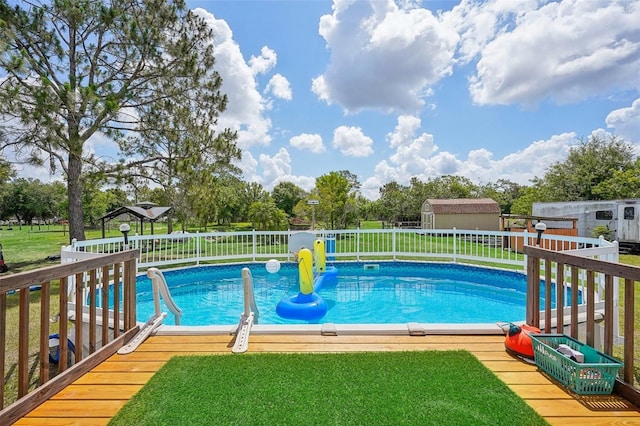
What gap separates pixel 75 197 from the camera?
27.8 feet

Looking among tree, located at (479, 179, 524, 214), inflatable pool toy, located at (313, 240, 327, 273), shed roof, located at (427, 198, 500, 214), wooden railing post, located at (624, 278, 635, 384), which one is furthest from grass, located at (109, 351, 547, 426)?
tree, located at (479, 179, 524, 214)

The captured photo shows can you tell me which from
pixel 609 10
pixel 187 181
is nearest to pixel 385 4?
pixel 609 10

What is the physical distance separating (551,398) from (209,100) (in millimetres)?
10669

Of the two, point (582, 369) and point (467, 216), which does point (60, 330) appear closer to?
point (582, 369)

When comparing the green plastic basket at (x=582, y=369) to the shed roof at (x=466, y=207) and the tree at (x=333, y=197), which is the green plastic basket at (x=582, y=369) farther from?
the shed roof at (x=466, y=207)

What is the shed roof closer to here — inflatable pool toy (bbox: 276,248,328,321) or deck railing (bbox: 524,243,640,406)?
inflatable pool toy (bbox: 276,248,328,321)

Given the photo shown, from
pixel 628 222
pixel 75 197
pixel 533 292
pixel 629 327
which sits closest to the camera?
pixel 629 327

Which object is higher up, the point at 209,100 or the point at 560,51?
the point at 560,51

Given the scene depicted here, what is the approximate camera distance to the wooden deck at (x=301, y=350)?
71.1 inches

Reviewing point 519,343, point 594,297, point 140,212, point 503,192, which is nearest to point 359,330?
point 519,343

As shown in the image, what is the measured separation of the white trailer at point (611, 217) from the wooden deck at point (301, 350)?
13.9 m

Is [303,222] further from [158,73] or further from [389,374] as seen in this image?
[389,374]

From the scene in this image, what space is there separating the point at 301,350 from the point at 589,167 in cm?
2648

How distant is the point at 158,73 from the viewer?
8883 mm
